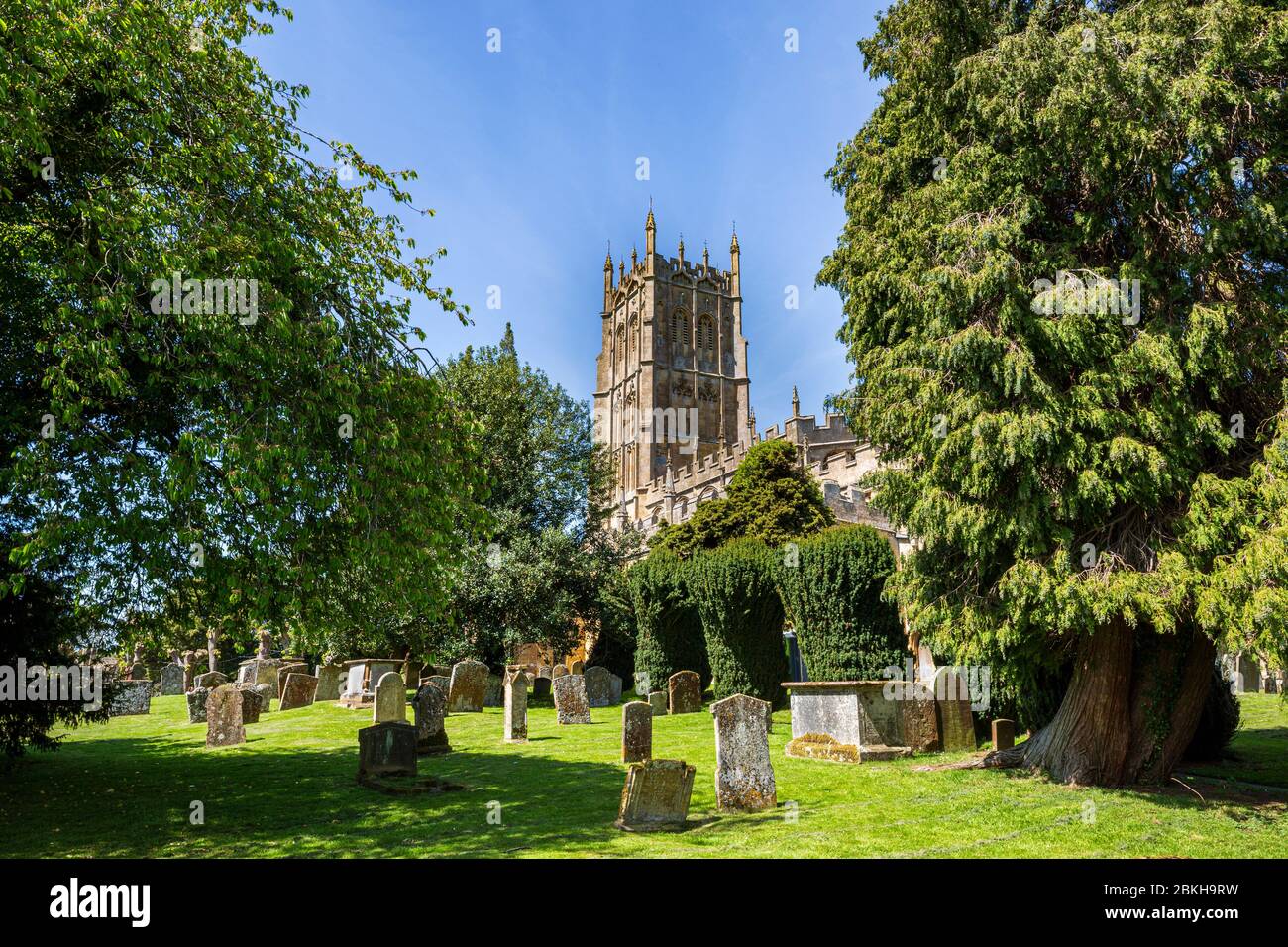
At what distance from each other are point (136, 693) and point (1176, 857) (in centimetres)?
2290

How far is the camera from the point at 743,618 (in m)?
18.5

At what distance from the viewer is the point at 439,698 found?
1280cm

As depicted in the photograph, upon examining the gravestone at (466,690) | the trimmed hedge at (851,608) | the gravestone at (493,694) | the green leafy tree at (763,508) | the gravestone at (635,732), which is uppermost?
the green leafy tree at (763,508)

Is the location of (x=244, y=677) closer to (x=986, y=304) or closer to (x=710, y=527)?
(x=710, y=527)

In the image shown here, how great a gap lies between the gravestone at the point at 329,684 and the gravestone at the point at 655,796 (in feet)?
53.2

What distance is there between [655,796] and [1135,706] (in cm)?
642

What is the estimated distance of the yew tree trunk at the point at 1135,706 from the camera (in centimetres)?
969

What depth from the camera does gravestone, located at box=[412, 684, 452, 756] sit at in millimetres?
12562

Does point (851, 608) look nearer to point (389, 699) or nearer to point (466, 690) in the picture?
point (389, 699)

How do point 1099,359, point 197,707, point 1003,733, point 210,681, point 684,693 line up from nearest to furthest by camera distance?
point 1099,359
point 1003,733
point 197,707
point 684,693
point 210,681

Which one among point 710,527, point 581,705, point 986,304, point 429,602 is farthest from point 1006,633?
point 710,527

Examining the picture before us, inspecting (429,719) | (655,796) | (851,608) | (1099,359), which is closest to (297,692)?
(429,719)

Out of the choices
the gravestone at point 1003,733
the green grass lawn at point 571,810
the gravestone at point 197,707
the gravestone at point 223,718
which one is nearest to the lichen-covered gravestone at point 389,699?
the green grass lawn at point 571,810

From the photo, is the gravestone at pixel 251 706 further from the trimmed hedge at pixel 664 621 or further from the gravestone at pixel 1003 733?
the gravestone at pixel 1003 733
